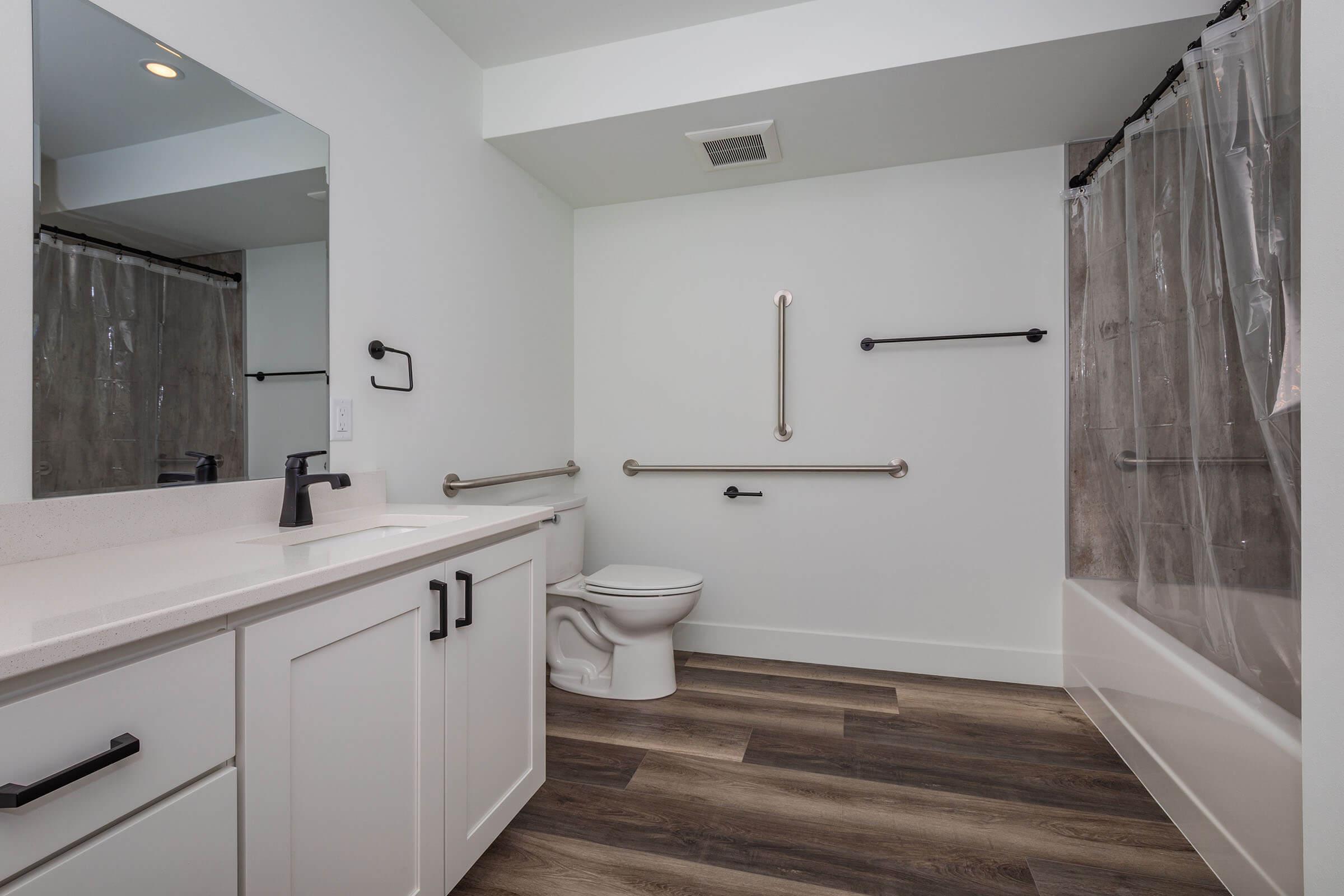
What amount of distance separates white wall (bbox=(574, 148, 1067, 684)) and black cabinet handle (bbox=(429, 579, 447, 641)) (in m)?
1.70

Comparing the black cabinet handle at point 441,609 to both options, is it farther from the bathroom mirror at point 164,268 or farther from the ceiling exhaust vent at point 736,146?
the ceiling exhaust vent at point 736,146

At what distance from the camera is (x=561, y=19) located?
2.03 m

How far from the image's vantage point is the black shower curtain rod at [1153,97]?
1.31 meters

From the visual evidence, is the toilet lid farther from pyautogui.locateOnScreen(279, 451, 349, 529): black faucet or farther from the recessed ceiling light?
the recessed ceiling light

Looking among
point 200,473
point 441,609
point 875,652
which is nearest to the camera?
point 441,609

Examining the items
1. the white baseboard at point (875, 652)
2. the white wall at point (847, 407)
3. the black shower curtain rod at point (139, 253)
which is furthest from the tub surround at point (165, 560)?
the white baseboard at point (875, 652)

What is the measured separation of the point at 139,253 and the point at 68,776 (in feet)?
3.33

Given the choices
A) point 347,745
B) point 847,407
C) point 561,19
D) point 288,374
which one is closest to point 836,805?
point 347,745

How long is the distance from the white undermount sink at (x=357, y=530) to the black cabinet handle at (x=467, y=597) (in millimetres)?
146

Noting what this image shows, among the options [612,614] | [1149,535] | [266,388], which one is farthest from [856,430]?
[266,388]

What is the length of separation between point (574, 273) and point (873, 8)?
1.58 meters

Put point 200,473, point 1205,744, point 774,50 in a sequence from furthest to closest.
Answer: point 774,50 → point 1205,744 → point 200,473

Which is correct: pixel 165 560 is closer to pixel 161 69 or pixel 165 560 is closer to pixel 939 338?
pixel 161 69

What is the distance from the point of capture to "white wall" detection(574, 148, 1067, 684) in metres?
2.41
